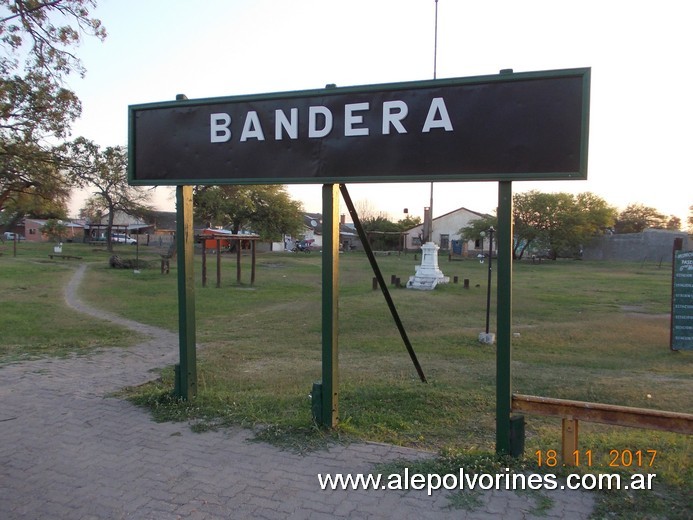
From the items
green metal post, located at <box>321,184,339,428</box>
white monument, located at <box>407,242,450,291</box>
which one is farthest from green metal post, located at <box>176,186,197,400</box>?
white monument, located at <box>407,242,450,291</box>

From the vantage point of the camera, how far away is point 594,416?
3.63 m

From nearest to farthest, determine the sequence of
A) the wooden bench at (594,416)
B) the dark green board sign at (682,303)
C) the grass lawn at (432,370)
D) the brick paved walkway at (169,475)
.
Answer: the brick paved walkway at (169,475), the wooden bench at (594,416), the grass lawn at (432,370), the dark green board sign at (682,303)

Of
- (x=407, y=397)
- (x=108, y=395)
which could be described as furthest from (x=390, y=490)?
Answer: (x=108, y=395)

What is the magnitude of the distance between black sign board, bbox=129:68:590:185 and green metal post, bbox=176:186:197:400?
25cm

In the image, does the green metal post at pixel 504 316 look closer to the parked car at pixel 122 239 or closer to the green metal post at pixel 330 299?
the green metal post at pixel 330 299

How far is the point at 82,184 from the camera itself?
22.1 metres

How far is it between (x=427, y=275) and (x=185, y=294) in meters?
17.3

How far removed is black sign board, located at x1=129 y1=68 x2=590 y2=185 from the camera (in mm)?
3789

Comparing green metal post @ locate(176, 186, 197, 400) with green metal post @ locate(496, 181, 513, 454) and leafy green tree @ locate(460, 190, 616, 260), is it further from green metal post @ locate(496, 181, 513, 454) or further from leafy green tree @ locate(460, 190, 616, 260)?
leafy green tree @ locate(460, 190, 616, 260)

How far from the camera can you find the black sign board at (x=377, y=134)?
3789 mm

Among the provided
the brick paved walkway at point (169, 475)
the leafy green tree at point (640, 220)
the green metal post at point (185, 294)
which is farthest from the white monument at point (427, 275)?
the leafy green tree at point (640, 220)

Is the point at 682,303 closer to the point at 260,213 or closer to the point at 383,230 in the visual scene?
the point at 260,213

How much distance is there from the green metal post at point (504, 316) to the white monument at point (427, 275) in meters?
17.0

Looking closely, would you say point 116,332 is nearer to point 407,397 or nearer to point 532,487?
point 407,397
